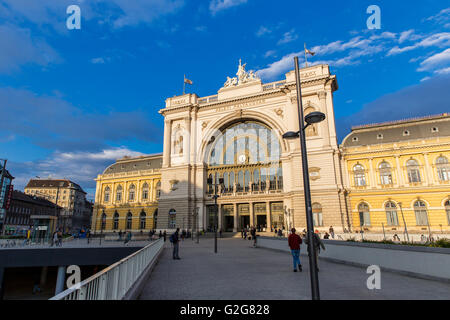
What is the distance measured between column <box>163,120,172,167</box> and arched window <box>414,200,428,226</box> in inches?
1558

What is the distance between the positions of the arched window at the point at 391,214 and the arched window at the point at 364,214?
8.37 feet

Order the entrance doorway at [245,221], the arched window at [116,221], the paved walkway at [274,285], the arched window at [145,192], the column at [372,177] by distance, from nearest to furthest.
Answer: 1. the paved walkway at [274,285]
2. the column at [372,177]
3. the entrance doorway at [245,221]
4. the arched window at [145,192]
5. the arched window at [116,221]

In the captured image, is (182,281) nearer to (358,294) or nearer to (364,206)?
(358,294)

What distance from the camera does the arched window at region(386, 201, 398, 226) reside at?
3866 cm

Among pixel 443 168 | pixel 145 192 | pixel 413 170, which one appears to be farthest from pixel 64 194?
pixel 443 168

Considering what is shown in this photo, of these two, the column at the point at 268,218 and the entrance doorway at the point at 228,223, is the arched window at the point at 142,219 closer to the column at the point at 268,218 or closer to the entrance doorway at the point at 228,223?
the entrance doorway at the point at 228,223

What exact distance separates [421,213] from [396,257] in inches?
1284

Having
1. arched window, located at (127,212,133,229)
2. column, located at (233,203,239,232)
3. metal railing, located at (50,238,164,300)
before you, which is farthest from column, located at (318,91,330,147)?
arched window, located at (127,212,133,229)

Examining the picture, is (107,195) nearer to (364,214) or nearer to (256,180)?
(256,180)

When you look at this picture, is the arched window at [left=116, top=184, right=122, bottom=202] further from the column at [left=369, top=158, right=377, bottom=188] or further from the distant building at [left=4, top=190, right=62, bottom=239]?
the column at [left=369, top=158, right=377, bottom=188]

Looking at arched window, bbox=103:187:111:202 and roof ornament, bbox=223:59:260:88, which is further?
arched window, bbox=103:187:111:202

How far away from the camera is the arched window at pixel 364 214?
4009cm

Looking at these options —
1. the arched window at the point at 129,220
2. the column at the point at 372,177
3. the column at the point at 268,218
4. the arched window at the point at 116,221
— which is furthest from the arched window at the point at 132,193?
the column at the point at 372,177

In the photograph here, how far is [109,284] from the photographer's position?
5871mm
